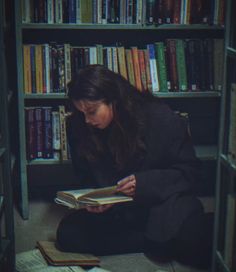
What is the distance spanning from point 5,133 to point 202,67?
4.14ft

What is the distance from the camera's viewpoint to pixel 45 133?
3.07 metres

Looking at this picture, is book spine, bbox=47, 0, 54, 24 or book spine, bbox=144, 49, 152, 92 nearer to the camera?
book spine, bbox=47, 0, 54, 24

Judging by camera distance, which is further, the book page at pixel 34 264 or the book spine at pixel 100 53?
the book spine at pixel 100 53

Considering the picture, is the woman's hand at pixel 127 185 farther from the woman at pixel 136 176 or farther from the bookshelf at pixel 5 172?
the bookshelf at pixel 5 172

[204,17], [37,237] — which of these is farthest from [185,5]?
[37,237]

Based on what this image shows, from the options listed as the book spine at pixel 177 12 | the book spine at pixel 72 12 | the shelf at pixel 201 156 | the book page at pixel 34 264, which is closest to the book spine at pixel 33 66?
the book spine at pixel 72 12

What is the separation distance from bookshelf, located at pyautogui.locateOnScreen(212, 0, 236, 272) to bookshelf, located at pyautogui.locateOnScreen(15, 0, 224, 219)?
1.01m

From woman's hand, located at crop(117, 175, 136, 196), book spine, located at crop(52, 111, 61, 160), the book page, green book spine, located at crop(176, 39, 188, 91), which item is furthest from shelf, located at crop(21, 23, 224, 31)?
the book page

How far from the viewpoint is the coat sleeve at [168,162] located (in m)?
2.57

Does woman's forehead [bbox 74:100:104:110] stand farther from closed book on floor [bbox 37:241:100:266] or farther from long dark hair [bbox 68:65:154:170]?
closed book on floor [bbox 37:241:100:266]

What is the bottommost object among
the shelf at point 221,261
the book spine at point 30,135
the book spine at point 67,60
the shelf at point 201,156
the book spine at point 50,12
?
the shelf at point 221,261

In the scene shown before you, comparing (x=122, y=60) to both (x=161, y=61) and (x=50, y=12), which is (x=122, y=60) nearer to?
(x=161, y=61)

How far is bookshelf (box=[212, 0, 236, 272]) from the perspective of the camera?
194cm

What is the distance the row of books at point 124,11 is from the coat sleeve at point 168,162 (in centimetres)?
58
